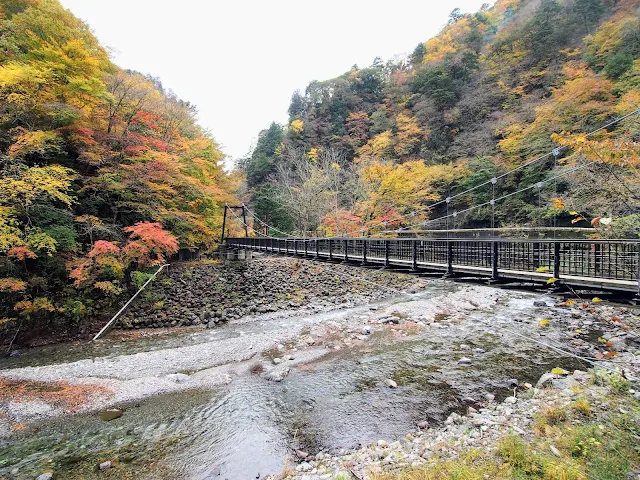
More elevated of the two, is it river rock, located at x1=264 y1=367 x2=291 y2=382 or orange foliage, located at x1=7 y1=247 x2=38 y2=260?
orange foliage, located at x1=7 y1=247 x2=38 y2=260

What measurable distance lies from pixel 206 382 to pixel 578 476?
4855mm

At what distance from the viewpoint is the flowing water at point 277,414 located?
331cm

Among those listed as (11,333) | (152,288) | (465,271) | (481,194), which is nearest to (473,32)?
(481,194)

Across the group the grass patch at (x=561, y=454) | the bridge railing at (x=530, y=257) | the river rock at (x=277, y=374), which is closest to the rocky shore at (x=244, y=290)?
the river rock at (x=277, y=374)

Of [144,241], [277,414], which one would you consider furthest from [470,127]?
[277,414]

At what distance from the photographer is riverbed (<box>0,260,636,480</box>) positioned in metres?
3.41

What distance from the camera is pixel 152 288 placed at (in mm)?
9000

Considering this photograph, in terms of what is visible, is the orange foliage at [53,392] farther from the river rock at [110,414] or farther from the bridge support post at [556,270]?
the bridge support post at [556,270]

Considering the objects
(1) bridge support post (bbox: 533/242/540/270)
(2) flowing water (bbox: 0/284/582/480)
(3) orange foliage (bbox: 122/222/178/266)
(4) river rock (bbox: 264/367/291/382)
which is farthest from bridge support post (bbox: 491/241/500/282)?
(3) orange foliage (bbox: 122/222/178/266)

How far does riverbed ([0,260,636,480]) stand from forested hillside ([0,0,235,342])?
1.53m

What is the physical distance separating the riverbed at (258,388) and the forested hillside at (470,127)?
4344mm

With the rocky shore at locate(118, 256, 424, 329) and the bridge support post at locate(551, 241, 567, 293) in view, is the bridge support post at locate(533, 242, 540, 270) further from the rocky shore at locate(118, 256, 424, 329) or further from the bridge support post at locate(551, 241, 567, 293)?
the rocky shore at locate(118, 256, 424, 329)

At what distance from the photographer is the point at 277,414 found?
411cm

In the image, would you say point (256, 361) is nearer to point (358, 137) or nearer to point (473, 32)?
point (358, 137)
